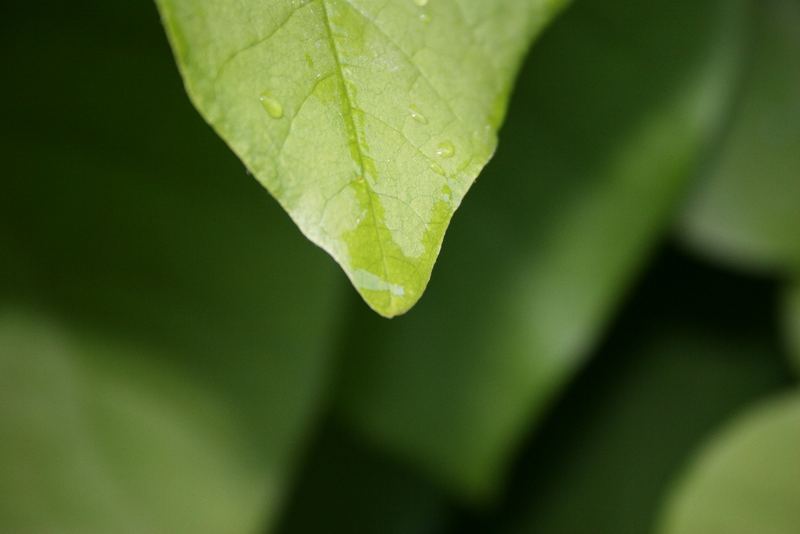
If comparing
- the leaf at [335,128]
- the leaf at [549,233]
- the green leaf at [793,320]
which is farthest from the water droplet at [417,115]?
the green leaf at [793,320]

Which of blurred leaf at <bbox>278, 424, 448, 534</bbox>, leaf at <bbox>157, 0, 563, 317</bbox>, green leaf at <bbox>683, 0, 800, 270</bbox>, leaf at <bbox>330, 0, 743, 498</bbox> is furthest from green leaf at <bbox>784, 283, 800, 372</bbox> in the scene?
leaf at <bbox>157, 0, 563, 317</bbox>

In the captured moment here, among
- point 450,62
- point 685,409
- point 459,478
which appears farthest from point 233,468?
point 685,409

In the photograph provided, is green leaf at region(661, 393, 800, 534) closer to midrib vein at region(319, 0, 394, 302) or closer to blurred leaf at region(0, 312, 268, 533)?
blurred leaf at region(0, 312, 268, 533)

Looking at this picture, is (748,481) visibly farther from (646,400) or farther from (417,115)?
(417,115)

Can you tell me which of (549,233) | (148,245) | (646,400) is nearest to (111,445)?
(148,245)

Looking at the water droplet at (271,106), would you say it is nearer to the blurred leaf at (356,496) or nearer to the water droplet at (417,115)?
the water droplet at (417,115)

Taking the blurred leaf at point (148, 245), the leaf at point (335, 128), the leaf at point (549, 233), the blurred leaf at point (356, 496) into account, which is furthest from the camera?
the blurred leaf at point (356, 496)

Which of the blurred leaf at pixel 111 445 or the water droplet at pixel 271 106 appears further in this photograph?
the blurred leaf at pixel 111 445
